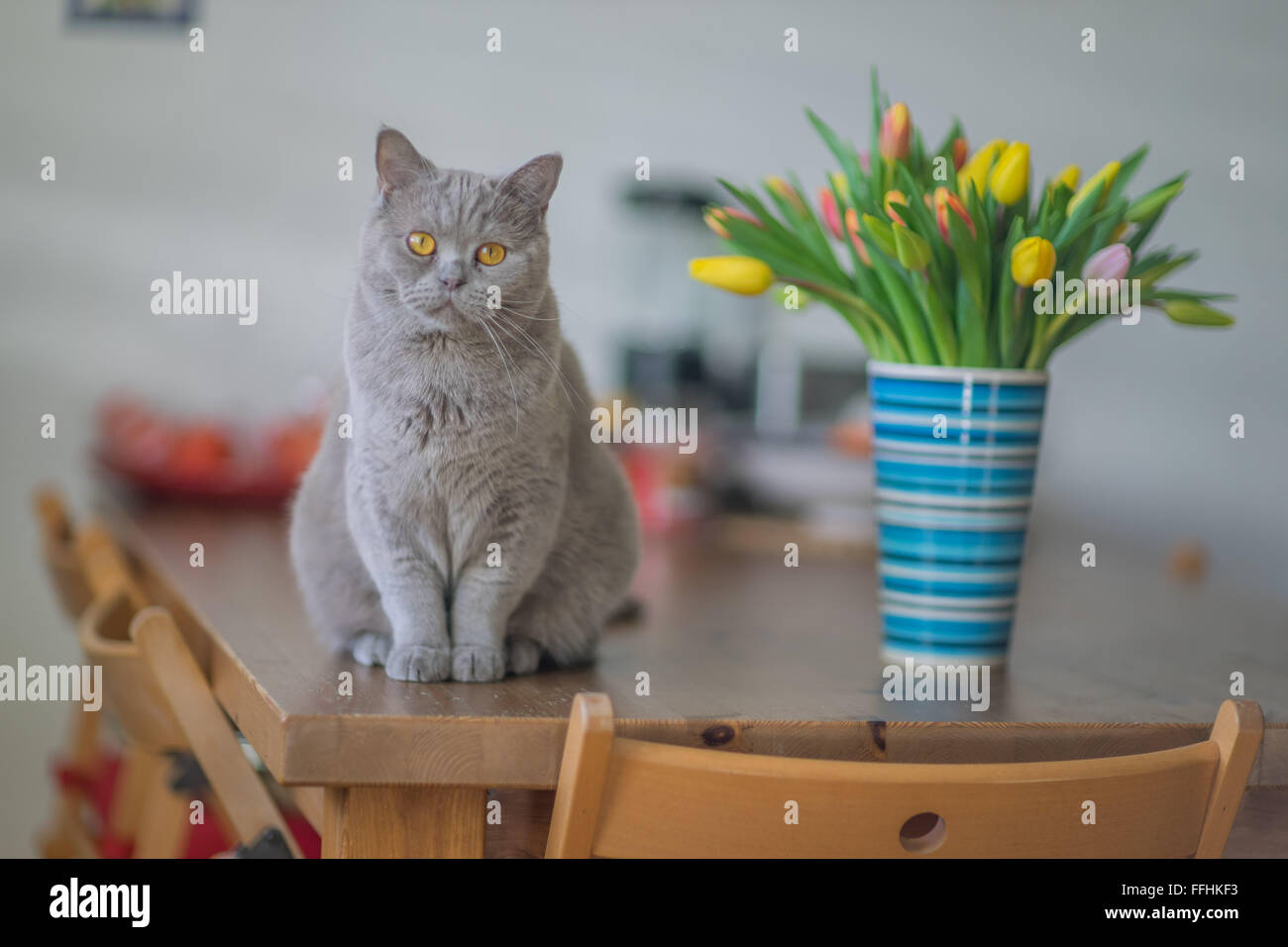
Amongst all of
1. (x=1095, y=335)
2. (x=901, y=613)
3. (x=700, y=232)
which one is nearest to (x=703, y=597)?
(x=901, y=613)

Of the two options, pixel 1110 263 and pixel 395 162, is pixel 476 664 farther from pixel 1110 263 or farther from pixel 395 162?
pixel 1110 263

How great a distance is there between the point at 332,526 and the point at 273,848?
30 centimetres

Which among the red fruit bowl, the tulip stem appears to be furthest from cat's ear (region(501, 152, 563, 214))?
the red fruit bowl

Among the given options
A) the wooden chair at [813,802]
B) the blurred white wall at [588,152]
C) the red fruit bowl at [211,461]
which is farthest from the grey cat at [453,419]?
the blurred white wall at [588,152]

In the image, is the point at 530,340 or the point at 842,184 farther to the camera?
the point at 842,184

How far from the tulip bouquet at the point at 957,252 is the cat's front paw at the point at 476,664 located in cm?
40

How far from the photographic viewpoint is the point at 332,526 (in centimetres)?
109

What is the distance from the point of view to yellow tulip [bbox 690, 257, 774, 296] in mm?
1097

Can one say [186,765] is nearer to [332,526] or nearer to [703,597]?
[332,526]

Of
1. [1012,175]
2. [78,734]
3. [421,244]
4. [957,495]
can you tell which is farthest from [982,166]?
[78,734]

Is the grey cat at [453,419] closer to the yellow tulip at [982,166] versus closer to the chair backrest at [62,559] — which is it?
the yellow tulip at [982,166]

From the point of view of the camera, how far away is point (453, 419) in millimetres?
968

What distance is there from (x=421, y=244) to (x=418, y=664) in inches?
13.7

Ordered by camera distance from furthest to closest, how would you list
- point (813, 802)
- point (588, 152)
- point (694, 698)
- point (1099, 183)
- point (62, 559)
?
1. point (588, 152)
2. point (62, 559)
3. point (1099, 183)
4. point (694, 698)
5. point (813, 802)
